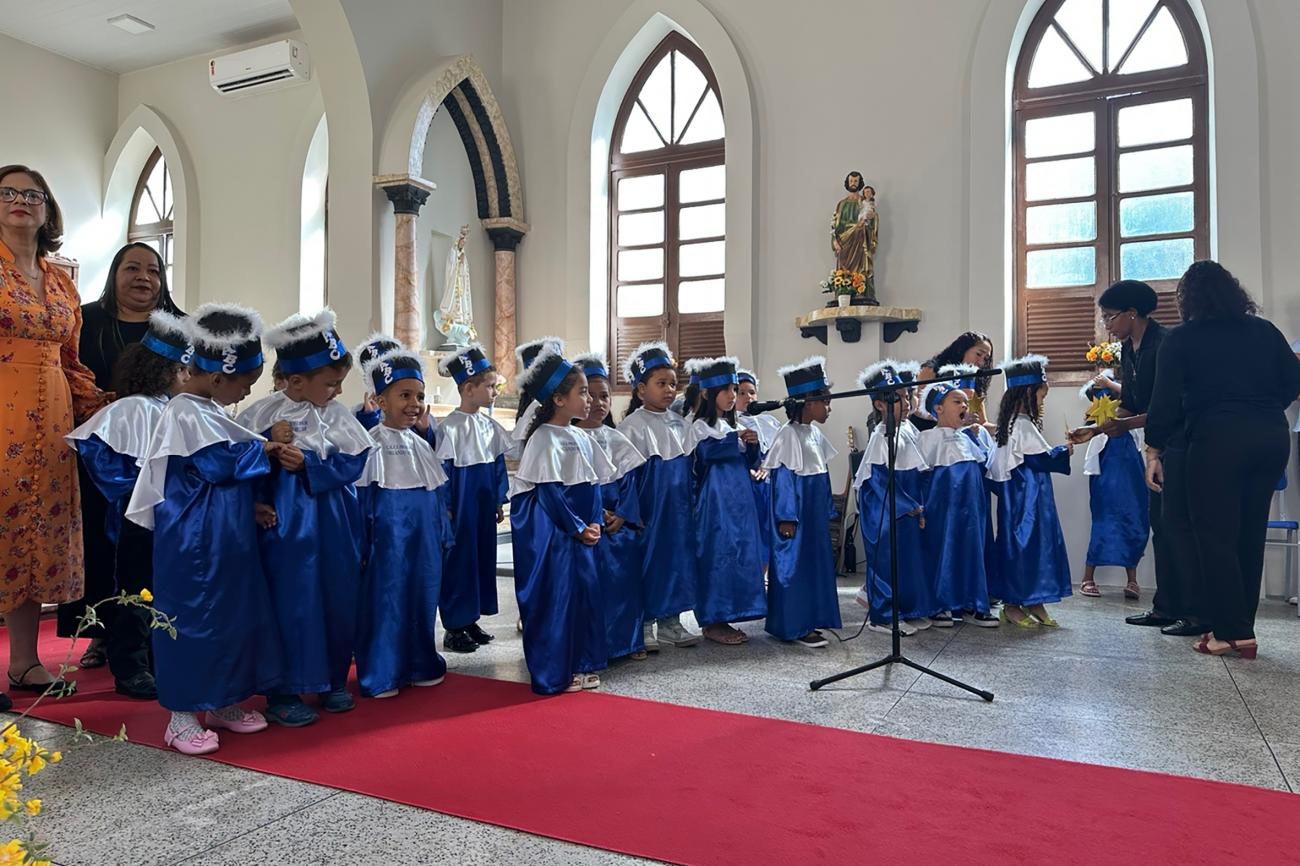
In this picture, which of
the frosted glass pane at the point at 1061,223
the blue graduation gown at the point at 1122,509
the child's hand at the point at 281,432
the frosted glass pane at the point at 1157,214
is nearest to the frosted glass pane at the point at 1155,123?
the frosted glass pane at the point at 1157,214

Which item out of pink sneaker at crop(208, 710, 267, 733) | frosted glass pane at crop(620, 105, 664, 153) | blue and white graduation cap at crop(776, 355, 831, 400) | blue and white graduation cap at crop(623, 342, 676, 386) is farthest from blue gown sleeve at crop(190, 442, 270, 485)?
frosted glass pane at crop(620, 105, 664, 153)

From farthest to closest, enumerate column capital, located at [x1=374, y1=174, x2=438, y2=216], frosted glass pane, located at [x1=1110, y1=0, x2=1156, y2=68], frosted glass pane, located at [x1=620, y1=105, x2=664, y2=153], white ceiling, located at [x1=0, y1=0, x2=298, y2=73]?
white ceiling, located at [x1=0, y1=0, x2=298, y2=73]
frosted glass pane, located at [x1=620, y1=105, x2=664, y2=153]
column capital, located at [x1=374, y1=174, x2=438, y2=216]
frosted glass pane, located at [x1=1110, y1=0, x2=1156, y2=68]

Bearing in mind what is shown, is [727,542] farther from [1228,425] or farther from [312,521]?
[1228,425]

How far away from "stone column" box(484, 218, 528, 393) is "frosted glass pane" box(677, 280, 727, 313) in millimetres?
1666

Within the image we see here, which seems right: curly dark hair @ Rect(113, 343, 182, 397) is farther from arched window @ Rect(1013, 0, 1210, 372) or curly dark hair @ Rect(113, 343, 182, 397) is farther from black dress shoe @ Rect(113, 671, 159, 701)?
arched window @ Rect(1013, 0, 1210, 372)

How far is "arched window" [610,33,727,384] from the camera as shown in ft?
29.6

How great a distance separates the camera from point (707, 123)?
9.05 m

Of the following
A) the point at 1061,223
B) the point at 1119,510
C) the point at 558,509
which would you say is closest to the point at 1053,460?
the point at 1119,510

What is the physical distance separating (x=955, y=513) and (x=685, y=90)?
225 inches

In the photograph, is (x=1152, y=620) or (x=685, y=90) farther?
(x=685, y=90)

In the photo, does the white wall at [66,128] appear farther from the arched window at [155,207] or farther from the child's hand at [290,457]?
the child's hand at [290,457]

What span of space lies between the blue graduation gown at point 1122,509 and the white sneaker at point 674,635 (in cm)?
341

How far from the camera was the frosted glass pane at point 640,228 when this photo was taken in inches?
368

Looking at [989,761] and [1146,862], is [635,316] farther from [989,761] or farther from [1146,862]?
[1146,862]
